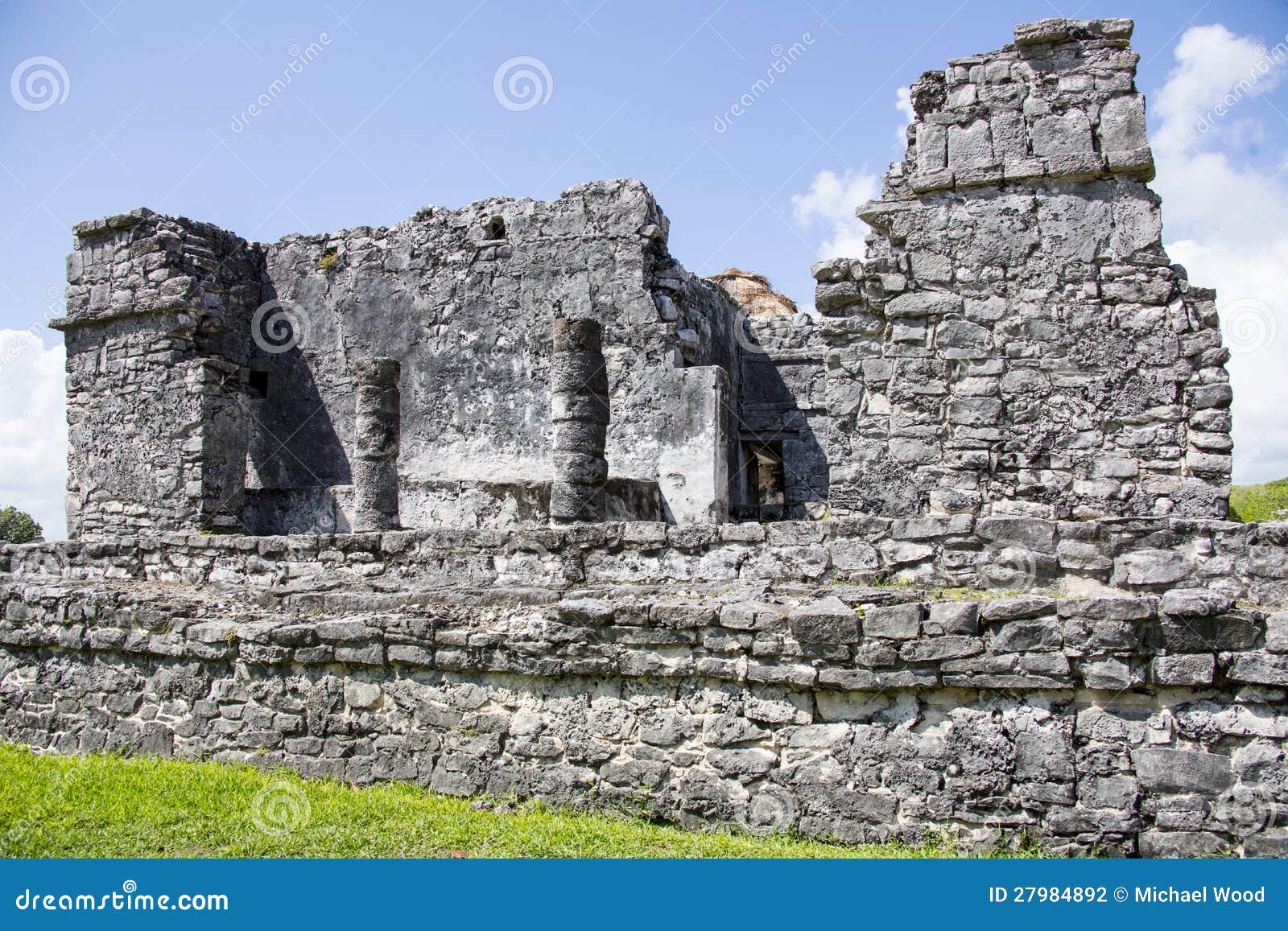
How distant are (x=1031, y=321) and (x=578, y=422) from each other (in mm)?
3511

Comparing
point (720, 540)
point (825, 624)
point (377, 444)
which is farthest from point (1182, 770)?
point (377, 444)

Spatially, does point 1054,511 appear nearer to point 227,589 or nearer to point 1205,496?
point 1205,496

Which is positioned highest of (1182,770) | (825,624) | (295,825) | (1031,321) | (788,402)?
(788,402)

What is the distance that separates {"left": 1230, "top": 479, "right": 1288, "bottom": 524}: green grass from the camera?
470 inches

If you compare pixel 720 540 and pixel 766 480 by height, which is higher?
pixel 766 480

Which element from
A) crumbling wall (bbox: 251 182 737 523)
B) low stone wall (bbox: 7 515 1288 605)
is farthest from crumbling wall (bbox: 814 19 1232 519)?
crumbling wall (bbox: 251 182 737 523)

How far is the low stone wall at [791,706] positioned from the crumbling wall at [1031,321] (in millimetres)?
2552

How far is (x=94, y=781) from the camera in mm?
5641

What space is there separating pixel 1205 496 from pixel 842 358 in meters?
2.55

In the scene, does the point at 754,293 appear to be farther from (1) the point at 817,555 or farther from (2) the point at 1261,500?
(1) the point at 817,555

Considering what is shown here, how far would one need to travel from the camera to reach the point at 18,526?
15133 mm

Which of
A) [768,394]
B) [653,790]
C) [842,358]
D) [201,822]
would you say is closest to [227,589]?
[201,822]

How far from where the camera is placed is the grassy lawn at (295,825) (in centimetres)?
433

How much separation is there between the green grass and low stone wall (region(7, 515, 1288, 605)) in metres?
7.96
